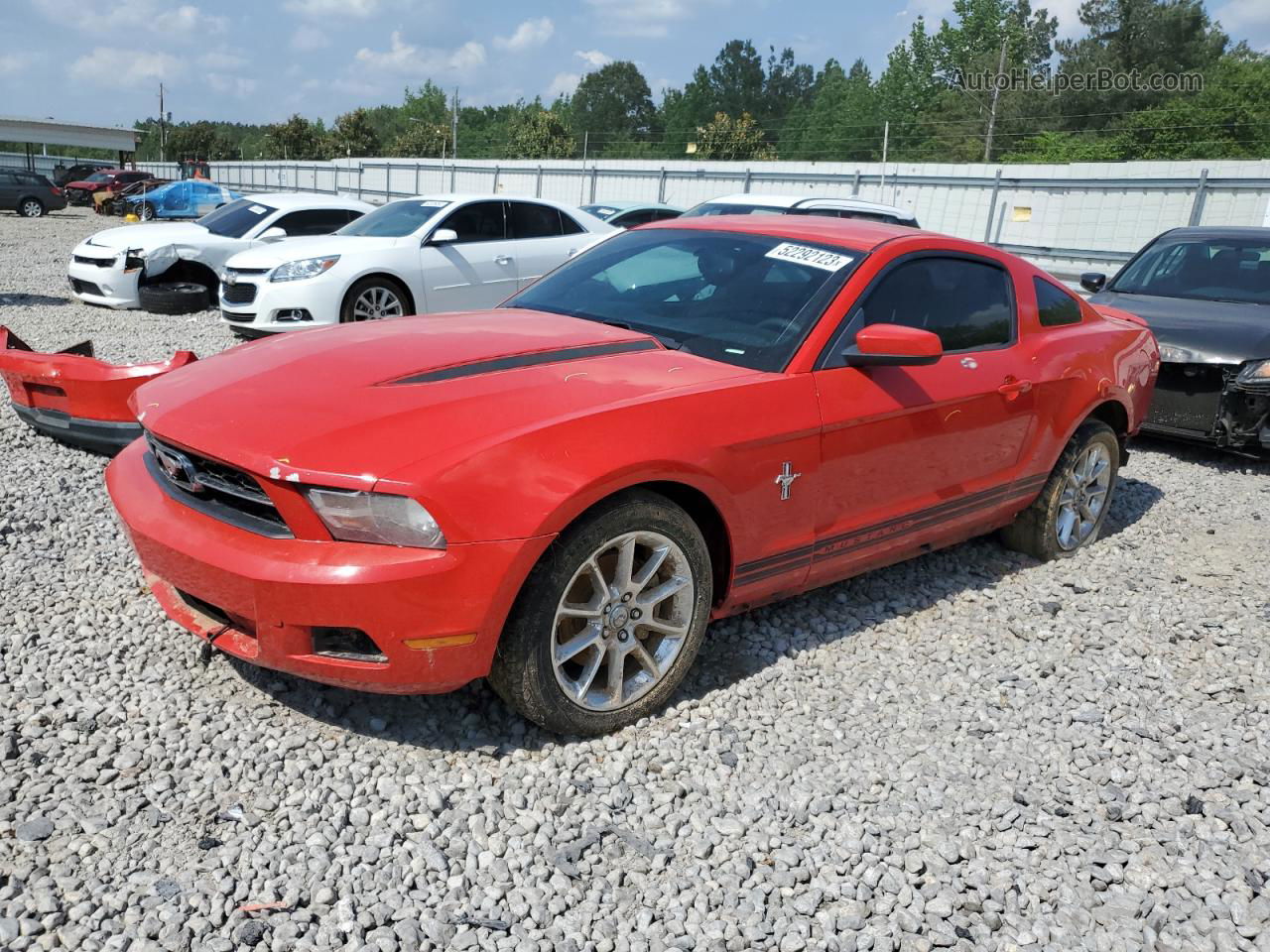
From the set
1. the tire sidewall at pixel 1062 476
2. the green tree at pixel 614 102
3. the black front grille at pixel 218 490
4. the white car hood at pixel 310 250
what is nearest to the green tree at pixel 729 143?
the green tree at pixel 614 102

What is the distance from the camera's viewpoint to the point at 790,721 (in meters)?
3.39

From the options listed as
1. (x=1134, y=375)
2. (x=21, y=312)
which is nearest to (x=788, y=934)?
(x=1134, y=375)

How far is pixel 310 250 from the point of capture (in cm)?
945

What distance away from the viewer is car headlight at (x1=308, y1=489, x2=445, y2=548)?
264 cm

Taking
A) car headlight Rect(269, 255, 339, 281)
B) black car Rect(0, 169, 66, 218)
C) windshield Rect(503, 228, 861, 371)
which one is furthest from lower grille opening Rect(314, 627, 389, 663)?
black car Rect(0, 169, 66, 218)

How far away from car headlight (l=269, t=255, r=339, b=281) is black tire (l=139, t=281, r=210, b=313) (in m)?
2.73

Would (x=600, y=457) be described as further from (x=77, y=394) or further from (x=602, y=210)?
(x=602, y=210)

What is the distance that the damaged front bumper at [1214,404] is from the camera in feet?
21.4

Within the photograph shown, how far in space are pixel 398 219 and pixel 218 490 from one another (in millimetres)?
7760

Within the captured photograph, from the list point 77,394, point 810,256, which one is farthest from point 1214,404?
point 77,394

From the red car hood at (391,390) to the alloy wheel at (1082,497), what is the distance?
7.84 ft

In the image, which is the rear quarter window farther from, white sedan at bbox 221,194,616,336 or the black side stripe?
white sedan at bbox 221,194,616,336

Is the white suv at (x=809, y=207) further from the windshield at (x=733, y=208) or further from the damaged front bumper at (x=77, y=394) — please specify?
the damaged front bumper at (x=77, y=394)

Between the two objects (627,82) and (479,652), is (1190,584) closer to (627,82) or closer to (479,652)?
(479,652)
